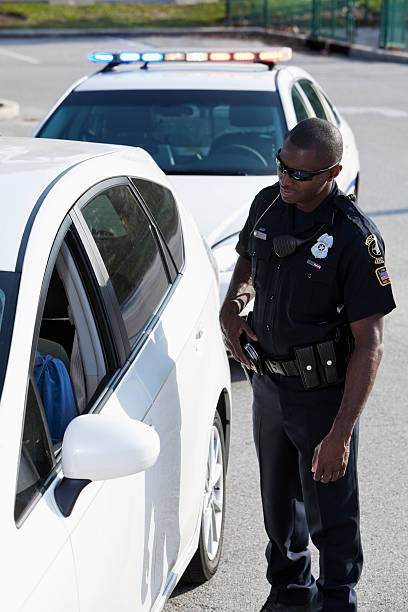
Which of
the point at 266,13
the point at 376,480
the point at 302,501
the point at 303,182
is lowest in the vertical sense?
the point at 266,13

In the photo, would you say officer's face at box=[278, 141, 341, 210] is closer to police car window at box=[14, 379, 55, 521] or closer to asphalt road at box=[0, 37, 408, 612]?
police car window at box=[14, 379, 55, 521]

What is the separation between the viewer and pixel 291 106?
22.5 ft

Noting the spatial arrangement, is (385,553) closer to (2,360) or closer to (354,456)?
(354,456)

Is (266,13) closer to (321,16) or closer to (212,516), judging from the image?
(321,16)

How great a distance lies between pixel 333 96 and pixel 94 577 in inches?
696

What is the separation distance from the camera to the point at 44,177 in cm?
285

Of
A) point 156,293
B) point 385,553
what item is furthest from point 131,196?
point 385,553

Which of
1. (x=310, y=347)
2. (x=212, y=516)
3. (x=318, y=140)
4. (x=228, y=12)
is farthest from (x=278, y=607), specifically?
(x=228, y=12)

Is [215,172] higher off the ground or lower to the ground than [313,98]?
lower

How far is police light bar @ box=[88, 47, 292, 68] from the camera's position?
7074 millimetres

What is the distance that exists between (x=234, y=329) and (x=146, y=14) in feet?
127

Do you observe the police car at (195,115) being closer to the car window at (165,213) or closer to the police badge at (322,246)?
the car window at (165,213)

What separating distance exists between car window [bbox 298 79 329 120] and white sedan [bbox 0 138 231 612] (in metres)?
3.88

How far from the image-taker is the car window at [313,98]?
7.61 metres
